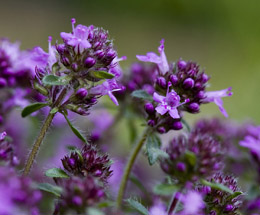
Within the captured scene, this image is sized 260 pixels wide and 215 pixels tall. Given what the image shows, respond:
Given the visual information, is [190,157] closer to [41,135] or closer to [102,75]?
[102,75]

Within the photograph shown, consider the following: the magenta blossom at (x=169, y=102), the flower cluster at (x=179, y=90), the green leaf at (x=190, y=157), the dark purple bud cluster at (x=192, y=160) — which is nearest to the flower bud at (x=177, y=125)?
the flower cluster at (x=179, y=90)

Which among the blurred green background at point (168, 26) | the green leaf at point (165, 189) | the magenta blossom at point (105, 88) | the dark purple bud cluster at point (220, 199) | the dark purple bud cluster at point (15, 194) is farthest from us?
the blurred green background at point (168, 26)

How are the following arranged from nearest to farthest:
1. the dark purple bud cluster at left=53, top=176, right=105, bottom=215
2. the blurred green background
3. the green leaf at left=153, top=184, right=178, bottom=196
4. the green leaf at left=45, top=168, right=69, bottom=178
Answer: the dark purple bud cluster at left=53, top=176, right=105, bottom=215
the green leaf at left=153, top=184, right=178, bottom=196
the green leaf at left=45, top=168, right=69, bottom=178
the blurred green background

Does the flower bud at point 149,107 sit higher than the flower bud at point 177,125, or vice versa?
the flower bud at point 149,107

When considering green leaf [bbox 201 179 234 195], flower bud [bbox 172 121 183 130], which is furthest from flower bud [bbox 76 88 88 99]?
green leaf [bbox 201 179 234 195]

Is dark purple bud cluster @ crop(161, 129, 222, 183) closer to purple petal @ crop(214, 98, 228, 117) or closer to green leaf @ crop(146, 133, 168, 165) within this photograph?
green leaf @ crop(146, 133, 168, 165)

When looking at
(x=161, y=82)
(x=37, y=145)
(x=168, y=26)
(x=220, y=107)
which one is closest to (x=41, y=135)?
(x=37, y=145)

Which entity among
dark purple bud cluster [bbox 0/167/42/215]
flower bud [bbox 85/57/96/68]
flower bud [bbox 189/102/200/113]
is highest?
flower bud [bbox 189/102/200/113]

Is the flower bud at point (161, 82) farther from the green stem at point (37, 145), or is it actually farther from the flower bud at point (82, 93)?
the green stem at point (37, 145)
